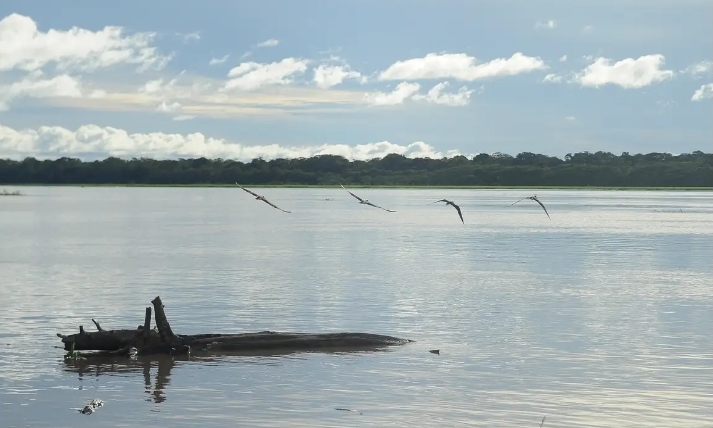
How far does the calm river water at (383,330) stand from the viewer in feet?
69.3

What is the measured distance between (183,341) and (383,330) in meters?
7.27

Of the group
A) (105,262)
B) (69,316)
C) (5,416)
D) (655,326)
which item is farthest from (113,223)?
(5,416)

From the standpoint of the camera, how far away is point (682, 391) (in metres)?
22.6

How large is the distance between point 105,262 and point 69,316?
2222 cm

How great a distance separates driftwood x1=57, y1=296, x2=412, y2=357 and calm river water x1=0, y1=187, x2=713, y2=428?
0.46 meters

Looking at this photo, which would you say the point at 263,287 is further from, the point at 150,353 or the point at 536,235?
the point at 536,235

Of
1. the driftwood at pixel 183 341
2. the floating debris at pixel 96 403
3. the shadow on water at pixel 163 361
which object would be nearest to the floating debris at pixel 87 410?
the floating debris at pixel 96 403

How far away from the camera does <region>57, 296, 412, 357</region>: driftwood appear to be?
84.8 ft

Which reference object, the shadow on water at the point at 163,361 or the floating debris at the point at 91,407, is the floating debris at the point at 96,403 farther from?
the shadow on water at the point at 163,361

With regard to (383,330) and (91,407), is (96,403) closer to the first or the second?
(91,407)

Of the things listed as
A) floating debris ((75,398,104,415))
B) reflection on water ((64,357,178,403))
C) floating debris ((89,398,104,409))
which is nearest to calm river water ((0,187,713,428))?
reflection on water ((64,357,178,403))

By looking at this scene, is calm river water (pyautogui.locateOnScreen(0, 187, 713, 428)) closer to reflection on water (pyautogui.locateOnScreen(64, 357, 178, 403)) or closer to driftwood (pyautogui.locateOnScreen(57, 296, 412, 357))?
reflection on water (pyautogui.locateOnScreen(64, 357, 178, 403))

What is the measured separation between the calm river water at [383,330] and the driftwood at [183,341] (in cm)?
46

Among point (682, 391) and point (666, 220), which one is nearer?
point (682, 391)
